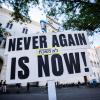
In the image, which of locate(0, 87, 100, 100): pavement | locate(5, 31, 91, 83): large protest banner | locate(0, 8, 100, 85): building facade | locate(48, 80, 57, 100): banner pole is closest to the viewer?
locate(48, 80, 57, 100): banner pole

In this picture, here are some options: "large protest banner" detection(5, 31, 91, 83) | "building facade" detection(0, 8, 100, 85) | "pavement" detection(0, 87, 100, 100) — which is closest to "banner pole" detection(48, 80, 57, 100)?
"large protest banner" detection(5, 31, 91, 83)

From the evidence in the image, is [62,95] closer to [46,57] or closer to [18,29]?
[46,57]

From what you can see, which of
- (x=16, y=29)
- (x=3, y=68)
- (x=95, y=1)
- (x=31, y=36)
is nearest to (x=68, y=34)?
(x=31, y=36)

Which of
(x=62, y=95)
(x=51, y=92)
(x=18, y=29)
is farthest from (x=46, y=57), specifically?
(x=18, y=29)

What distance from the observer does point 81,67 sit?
3.62 meters

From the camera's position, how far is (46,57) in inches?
145

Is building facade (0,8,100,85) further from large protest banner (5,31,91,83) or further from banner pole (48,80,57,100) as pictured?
banner pole (48,80,57,100)

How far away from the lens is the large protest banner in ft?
11.6

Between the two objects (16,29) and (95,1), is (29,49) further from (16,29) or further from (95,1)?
(16,29)

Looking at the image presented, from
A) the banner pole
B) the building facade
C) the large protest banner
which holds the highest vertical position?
the building facade

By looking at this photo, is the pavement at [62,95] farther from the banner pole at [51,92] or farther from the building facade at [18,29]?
the building facade at [18,29]

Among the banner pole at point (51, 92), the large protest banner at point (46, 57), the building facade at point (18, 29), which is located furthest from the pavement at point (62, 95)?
the building facade at point (18, 29)

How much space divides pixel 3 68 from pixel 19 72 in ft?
132

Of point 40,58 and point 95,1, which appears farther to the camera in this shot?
point 95,1
